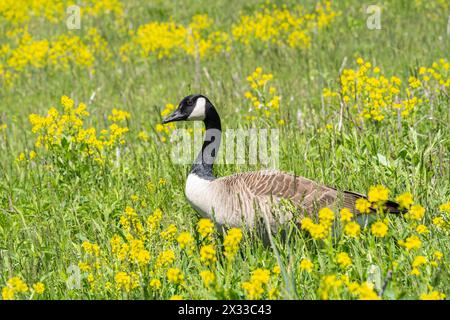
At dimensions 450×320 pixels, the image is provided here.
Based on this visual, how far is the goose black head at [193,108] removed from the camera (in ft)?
17.0

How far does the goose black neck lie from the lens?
4910mm

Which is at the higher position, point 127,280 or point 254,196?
point 254,196

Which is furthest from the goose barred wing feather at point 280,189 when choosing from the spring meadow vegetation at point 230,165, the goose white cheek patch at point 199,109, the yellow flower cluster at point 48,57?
the yellow flower cluster at point 48,57

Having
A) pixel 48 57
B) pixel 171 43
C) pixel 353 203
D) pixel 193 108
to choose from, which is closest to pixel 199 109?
pixel 193 108

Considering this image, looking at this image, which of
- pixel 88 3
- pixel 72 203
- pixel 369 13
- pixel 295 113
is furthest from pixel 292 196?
pixel 88 3

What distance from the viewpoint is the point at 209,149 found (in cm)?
509

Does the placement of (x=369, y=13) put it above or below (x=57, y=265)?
above

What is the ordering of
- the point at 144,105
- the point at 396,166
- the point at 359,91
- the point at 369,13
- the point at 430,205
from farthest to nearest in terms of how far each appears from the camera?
the point at 369,13
the point at 144,105
the point at 359,91
the point at 396,166
the point at 430,205

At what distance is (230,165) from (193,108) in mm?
793

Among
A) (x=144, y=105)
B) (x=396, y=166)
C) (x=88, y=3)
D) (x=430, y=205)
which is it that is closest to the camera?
(x=430, y=205)

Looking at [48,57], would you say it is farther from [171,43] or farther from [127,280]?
[127,280]

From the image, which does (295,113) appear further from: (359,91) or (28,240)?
(28,240)
